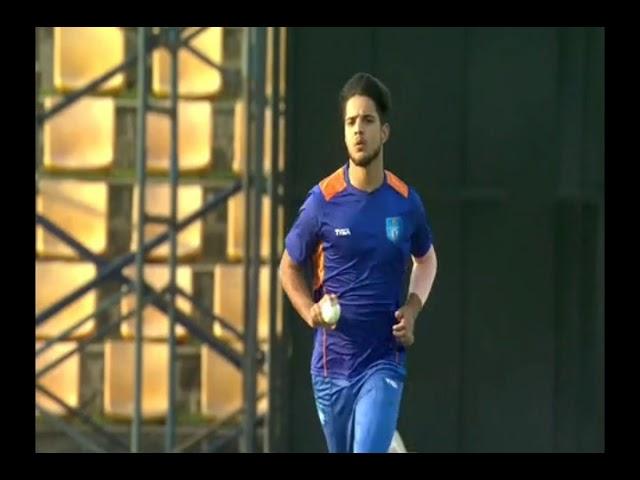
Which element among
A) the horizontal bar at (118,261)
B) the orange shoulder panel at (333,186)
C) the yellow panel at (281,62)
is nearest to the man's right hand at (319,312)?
the orange shoulder panel at (333,186)

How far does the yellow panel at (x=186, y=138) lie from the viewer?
27.1 ft

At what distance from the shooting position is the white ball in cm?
621

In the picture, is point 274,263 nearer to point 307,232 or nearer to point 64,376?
point 307,232

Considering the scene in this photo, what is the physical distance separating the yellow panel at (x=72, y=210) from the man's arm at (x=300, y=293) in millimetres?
2127

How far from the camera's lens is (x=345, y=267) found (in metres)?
6.23

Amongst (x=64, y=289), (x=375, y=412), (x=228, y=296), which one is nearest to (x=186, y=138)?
(x=228, y=296)

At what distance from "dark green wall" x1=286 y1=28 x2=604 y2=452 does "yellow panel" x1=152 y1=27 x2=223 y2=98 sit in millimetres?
919

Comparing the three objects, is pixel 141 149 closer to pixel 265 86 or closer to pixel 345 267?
pixel 265 86

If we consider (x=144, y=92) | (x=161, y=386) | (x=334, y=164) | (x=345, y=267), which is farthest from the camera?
(x=161, y=386)

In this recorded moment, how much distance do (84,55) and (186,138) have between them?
0.70 meters

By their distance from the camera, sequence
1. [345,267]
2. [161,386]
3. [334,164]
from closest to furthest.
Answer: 1. [345,267]
2. [334,164]
3. [161,386]

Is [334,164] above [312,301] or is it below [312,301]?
above
